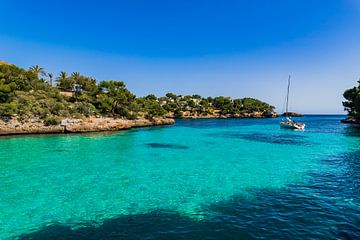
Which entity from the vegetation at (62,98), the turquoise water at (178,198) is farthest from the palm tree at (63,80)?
the turquoise water at (178,198)

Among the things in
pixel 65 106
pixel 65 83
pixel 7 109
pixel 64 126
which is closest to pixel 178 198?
pixel 64 126

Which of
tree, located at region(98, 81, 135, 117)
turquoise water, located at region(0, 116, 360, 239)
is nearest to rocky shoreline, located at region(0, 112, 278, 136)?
tree, located at region(98, 81, 135, 117)

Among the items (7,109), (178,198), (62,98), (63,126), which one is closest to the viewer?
(178,198)

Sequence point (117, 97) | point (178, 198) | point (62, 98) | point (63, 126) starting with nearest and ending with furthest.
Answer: point (178, 198)
point (63, 126)
point (62, 98)
point (117, 97)

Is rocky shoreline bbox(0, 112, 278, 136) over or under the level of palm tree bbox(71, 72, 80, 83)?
under

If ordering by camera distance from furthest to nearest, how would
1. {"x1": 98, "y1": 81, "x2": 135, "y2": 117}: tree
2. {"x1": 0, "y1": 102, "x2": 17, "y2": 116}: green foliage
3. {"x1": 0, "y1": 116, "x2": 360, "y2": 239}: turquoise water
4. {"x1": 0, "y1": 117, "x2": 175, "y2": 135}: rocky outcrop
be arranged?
{"x1": 98, "y1": 81, "x2": 135, "y2": 117}: tree → {"x1": 0, "y1": 102, "x2": 17, "y2": 116}: green foliage → {"x1": 0, "y1": 117, "x2": 175, "y2": 135}: rocky outcrop → {"x1": 0, "y1": 116, "x2": 360, "y2": 239}: turquoise water

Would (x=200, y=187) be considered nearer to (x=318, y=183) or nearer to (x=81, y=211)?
(x=81, y=211)

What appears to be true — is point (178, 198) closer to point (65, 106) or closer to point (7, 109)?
point (7, 109)

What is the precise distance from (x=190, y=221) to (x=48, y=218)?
18.8 ft

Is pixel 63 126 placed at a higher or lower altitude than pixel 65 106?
lower

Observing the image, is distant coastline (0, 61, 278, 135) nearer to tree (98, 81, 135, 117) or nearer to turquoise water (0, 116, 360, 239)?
tree (98, 81, 135, 117)

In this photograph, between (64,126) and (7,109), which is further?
(64,126)

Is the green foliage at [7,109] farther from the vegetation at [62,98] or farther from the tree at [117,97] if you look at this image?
the tree at [117,97]

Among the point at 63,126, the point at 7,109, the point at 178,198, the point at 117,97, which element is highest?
the point at 117,97
